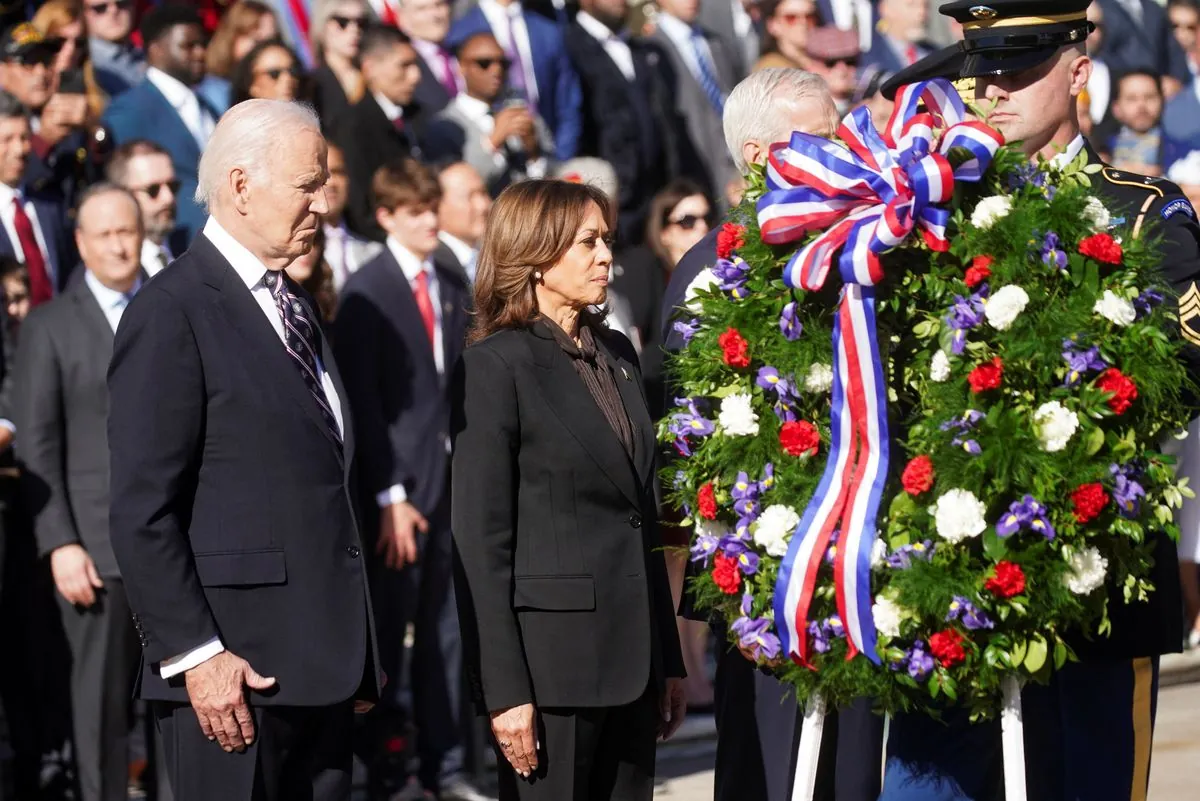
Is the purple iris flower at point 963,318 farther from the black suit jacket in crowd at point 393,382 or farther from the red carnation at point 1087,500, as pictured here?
the black suit jacket in crowd at point 393,382

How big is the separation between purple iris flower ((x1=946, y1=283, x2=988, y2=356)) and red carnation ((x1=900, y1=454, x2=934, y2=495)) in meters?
0.24

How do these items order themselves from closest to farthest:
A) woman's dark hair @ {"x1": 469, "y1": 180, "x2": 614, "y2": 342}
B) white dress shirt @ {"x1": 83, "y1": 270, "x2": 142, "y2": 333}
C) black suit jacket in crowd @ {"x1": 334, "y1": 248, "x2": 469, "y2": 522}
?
woman's dark hair @ {"x1": 469, "y1": 180, "x2": 614, "y2": 342} → white dress shirt @ {"x1": 83, "y1": 270, "x2": 142, "y2": 333} → black suit jacket in crowd @ {"x1": 334, "y1": 248, "x2": 469, "y2": 522}

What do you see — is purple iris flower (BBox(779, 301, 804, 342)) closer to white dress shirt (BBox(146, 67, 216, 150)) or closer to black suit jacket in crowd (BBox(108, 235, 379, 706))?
black suit jacket in crowd (BBox(108, 235, 379, 706))

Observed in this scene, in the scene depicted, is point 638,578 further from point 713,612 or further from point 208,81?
point 208,81

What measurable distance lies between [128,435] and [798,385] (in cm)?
145

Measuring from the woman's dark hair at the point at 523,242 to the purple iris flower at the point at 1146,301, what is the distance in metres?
1.25

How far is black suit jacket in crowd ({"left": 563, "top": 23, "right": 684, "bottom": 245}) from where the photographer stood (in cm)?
1031

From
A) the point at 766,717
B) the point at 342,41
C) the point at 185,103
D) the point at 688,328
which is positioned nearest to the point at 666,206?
the point at 342,41

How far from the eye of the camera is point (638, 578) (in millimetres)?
4543

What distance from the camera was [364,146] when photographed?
8992 mm

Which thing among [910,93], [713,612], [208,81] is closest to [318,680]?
[713,612]

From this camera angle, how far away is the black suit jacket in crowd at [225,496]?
407cm

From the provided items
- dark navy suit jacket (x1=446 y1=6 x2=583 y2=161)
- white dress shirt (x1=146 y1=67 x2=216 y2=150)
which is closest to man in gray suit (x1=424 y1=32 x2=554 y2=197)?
dark navy suit jacket (x1=446 y1=6 x2=583 y2=161)

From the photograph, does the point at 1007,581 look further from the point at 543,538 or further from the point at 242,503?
the point at 242,503
